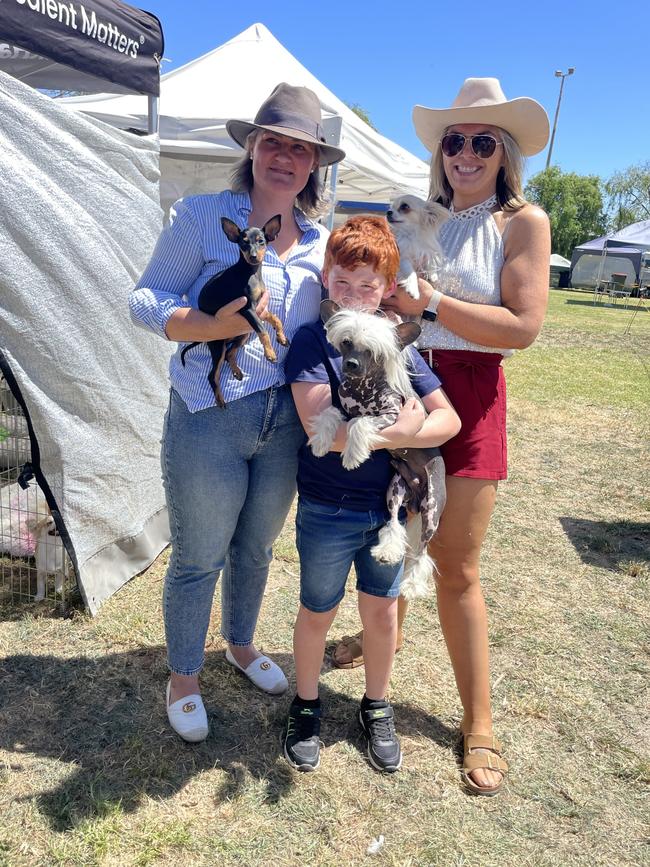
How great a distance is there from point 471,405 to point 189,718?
1.63 metres

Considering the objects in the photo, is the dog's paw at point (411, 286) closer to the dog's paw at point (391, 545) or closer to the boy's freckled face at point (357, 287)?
the boy's freckled face at point (357, 287)

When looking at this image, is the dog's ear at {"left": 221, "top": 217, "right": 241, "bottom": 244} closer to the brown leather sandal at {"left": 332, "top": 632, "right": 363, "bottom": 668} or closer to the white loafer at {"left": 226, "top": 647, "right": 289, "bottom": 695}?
the white loafer at {"left": 226, "top": 647, "right": 289, "bottom": 695}

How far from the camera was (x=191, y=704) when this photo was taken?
101 inches

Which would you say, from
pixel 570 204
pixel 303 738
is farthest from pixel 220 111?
pixel 570 204

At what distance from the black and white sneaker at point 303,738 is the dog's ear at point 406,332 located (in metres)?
1.48

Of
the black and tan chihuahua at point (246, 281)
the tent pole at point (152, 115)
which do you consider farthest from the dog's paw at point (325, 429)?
the tent pole at point (152, 115)

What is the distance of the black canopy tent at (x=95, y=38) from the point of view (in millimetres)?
2814

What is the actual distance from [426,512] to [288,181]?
3.81 ft

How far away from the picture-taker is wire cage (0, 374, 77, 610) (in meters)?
3.29

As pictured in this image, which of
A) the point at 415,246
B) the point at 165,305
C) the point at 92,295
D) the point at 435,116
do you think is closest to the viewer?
the point at 165,305

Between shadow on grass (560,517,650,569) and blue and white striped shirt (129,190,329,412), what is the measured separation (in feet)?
10.8

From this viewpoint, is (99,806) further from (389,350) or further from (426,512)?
(389,350)

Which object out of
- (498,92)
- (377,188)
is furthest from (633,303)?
(498,92)

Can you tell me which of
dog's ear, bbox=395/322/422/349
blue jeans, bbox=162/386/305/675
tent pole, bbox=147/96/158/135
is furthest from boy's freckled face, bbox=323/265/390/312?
tent pole, bbox=147/96/158/135
